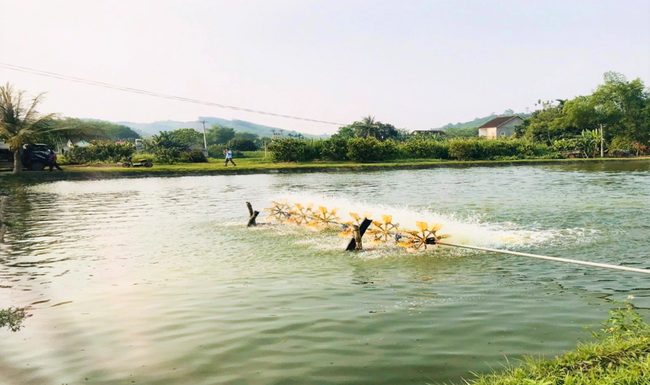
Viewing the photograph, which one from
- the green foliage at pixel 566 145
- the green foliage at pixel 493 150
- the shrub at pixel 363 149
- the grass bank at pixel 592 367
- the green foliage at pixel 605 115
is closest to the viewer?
the grass bank at pixel 592 367

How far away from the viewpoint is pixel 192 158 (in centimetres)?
5731

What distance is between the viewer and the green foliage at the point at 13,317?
688 cm

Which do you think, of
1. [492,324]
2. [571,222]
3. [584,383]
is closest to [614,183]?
[571,222]

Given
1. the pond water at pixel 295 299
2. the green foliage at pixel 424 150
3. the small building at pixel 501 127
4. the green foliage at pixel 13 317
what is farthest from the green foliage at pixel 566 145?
the green foliage at pixel 13 317

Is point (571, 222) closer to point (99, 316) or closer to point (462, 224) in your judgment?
point (462, 224)

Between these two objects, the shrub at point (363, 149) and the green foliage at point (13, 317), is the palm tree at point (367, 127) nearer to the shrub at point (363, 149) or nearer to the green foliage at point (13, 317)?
the shrub at point (363, 149)

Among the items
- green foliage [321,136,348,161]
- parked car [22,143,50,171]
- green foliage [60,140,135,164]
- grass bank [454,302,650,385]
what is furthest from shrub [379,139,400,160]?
grass bank [454,302,650,385]

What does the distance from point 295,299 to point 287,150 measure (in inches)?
1921

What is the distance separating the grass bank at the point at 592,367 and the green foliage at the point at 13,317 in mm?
5731

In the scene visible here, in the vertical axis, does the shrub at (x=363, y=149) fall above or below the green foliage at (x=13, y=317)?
above

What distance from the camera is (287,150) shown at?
56.2 m

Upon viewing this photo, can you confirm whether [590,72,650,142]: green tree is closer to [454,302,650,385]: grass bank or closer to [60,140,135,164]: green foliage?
[60,140,135,164]: green foliage

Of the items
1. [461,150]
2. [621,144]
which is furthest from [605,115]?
[461,150]

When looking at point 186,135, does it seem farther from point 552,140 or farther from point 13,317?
point 13,317
